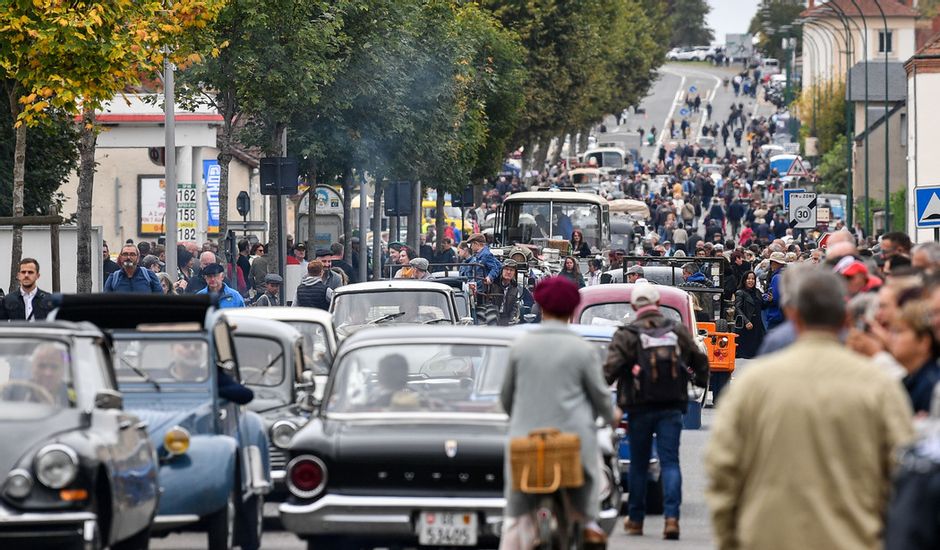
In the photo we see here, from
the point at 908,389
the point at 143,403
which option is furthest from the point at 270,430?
the point at 908,389

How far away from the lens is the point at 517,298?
27453 mm

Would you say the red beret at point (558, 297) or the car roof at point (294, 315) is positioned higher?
the red beret at point (558, 297)

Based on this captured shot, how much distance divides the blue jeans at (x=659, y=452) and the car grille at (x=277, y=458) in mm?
2376

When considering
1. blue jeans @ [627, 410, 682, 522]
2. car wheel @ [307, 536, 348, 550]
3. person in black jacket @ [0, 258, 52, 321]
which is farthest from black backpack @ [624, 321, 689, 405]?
person in black jacket @ [0, 258, 52, 321]

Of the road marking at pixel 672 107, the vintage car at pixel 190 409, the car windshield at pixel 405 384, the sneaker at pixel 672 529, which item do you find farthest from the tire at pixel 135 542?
the road marking at pixel 672 107

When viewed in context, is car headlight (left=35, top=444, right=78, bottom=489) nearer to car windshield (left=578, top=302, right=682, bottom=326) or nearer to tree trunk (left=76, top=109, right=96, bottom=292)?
car windshield (left=578, top=302, right=682, bottom=326)

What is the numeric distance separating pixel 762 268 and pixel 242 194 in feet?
53.9

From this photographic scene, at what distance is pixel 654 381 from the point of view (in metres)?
12.8

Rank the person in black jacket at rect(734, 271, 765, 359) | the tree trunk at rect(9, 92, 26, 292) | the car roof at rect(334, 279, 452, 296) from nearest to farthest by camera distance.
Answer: the car roof at rect(334, 279, 452, 296) → the tree trunk at rect(9, 92, 26, 292) → the person in black jacket at rect(734, 271, 765, 359)

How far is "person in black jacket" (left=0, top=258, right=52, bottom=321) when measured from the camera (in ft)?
56.9

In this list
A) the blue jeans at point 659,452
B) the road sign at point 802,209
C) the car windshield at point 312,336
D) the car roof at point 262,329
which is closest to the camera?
the blue jeans at point 659,452

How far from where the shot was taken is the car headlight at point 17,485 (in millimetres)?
9477

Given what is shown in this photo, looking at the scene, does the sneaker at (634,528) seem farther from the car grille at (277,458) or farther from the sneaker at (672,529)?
the car grille at (277,458)

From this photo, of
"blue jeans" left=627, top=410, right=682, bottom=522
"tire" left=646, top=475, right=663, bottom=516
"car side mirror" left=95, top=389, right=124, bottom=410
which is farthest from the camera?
"tire" left=646, top=475, right=663, bottom=516
